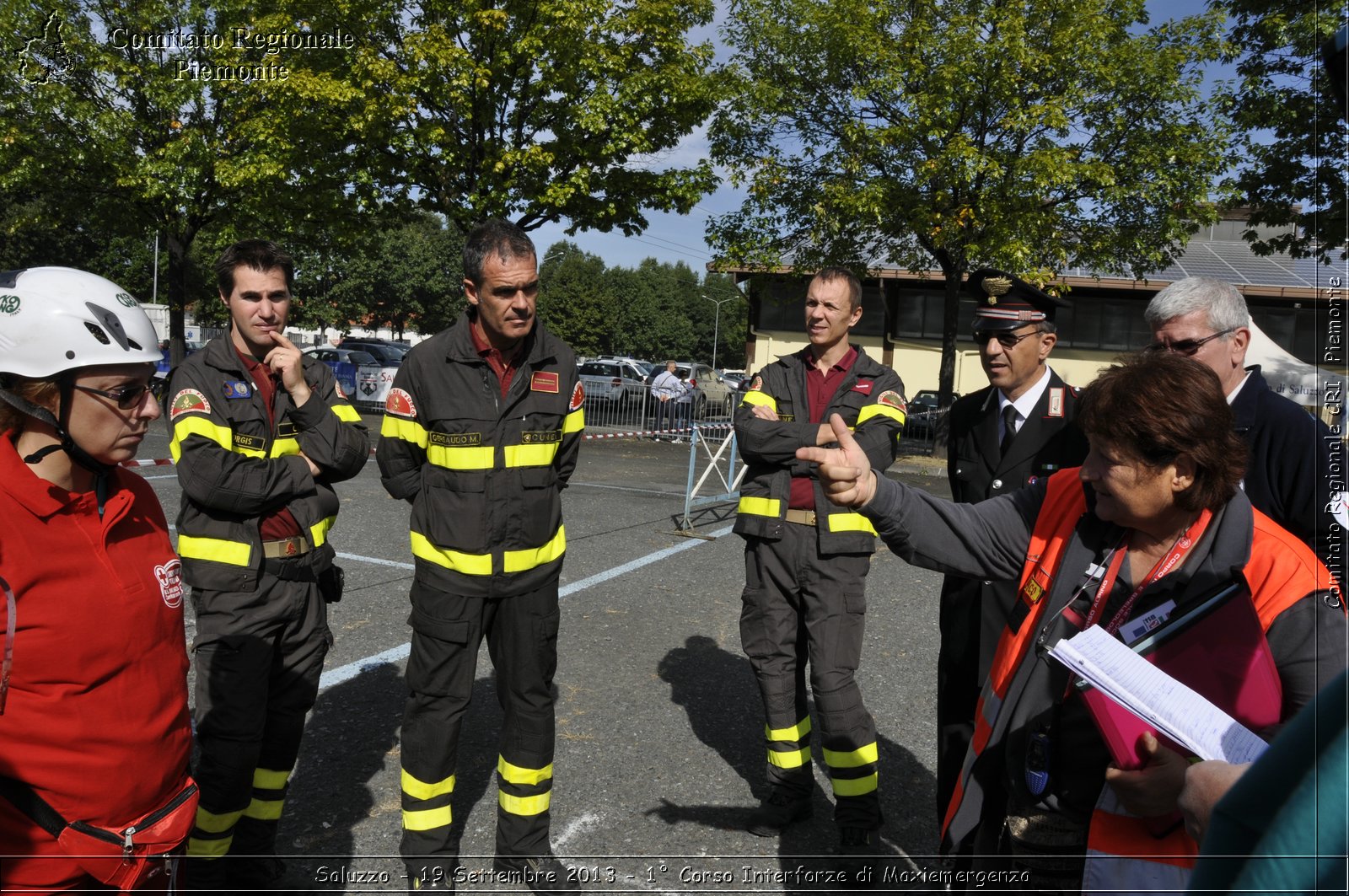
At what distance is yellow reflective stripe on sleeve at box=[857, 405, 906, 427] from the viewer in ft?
12.9

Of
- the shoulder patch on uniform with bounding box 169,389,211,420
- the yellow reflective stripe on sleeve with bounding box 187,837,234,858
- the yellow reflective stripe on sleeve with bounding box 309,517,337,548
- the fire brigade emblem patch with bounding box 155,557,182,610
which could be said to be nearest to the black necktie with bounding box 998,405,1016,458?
the yellow reflective stripe on sleeve with bounding box 309,517,337,548

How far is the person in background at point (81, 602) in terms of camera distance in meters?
1.71

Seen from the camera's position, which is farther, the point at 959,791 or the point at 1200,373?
the point at 959,791

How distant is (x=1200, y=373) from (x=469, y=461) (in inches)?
88.8

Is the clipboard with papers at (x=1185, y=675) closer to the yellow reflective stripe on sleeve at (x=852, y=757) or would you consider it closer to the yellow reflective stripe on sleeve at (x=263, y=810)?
the yellow reflective stripe on sleeve at (x=852, y=757)

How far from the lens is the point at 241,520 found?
10.1 feet

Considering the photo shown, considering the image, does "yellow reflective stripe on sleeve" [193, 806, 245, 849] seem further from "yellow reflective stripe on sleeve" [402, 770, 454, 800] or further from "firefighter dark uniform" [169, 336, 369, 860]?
"yellow reflective stripe on sleeve" [402, 770, 454, 800]

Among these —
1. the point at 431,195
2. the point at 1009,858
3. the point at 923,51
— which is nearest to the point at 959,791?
the point at 1009,858

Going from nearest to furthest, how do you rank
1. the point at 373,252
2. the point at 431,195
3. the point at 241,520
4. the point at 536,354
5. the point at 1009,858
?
the point at 1009,858 → the point at 241,520 → the point at 536,354 → the point at 431,195 → the point at 373,252

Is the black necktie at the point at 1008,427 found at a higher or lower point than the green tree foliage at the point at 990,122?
lower

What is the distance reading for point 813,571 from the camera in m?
3.76

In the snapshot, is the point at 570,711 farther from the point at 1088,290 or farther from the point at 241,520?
the point at 1088,290

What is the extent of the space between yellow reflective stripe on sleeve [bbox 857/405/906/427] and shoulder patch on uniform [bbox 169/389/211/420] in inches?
101

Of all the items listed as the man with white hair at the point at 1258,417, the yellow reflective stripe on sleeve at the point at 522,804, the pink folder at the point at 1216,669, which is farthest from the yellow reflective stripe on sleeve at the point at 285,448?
the man with white hair at the point at 1258,417
